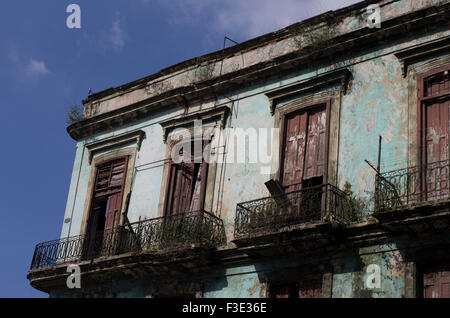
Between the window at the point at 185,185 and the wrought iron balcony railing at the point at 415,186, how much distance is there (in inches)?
166

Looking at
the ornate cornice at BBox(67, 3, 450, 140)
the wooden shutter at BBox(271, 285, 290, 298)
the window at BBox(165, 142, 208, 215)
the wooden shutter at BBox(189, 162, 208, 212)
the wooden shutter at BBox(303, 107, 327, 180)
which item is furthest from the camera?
the window at BBox(165, 142, 208, 215)

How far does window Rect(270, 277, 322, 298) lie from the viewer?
40.7ft

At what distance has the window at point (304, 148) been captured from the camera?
13.3 metres

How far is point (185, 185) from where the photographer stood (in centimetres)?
1534

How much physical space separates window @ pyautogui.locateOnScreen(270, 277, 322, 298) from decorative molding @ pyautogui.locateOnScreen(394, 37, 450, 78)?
377 centimetres

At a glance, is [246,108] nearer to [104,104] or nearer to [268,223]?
[268,223]

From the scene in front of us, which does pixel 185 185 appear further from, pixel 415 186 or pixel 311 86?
pixel 415 186

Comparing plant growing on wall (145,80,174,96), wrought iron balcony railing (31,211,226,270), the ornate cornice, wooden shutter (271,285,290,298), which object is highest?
plant growing on wall (145,80,174,96)

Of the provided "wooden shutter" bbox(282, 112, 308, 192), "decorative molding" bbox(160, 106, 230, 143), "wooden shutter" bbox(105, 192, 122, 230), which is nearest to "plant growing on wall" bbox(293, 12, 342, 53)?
"wooden shutter" bbox(282, 112, 308, 192)

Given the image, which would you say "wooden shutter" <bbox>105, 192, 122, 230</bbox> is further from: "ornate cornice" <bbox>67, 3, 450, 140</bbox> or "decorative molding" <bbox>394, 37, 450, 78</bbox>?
"decorative molding" <bbox>394, 37, 450, 78</bbox>
